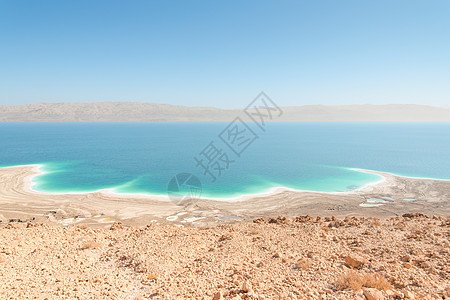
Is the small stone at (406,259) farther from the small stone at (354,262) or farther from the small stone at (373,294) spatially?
the small stone at (373,294)

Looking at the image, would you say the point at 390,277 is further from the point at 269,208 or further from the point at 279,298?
the point at 269,208

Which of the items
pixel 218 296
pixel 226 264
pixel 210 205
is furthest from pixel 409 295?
pixel 210 205

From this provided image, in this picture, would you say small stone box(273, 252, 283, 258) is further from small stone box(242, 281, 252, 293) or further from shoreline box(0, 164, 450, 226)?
shoreline box(0, 164, 450, 226)

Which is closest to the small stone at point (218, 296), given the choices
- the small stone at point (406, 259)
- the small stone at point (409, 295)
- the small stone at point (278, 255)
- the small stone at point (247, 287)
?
the small stone at point (247, 287)

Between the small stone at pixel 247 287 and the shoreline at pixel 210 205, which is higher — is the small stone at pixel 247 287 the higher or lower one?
the higher one

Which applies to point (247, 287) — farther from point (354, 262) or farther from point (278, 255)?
point (354, 262)

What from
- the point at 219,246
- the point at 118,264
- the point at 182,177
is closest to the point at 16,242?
the point at 118,264

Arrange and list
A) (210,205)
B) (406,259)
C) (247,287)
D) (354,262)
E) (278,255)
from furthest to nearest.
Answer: (210,205) < (278,255) < (406,259) < (354,262) < (247,287)
